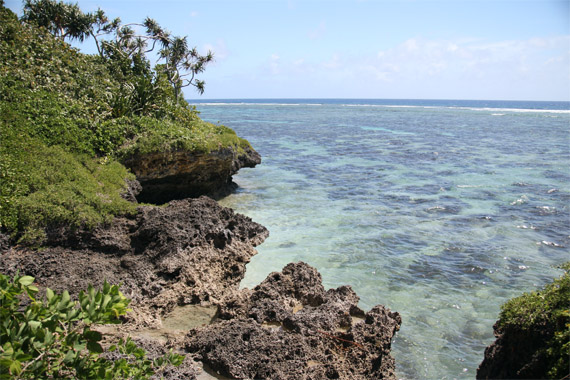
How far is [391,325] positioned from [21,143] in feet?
32.8

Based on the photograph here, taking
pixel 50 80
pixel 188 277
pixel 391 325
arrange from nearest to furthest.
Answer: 1. pixel 391 325
2. pixel 188 277
3. pixel 50 80

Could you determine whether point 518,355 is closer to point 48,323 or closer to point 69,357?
point 69,357

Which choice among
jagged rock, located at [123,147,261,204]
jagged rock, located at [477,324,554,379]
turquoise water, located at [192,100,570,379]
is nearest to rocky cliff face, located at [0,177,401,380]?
turquoise water, located at [192,100,570,379]

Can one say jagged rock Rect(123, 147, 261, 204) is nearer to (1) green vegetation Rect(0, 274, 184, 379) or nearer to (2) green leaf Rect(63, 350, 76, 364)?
(1) green vegetation Rect(0, 274, 184, 379)

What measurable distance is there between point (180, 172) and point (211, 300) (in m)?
7.53

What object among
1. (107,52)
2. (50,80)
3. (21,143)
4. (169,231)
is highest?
(107,52)

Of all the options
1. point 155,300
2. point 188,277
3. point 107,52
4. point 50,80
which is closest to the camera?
point 155,300

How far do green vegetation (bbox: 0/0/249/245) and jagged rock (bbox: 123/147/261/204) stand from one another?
317 mm

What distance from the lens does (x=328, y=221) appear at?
14.4 metres

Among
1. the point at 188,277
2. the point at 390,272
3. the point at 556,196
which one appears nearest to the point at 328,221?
the point at 390,272

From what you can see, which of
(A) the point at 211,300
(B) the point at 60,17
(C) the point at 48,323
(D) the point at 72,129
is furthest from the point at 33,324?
(B) the point at 60,17

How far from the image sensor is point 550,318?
17.7 ft

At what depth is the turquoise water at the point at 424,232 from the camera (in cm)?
843

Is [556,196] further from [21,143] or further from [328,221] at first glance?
[21,143]
